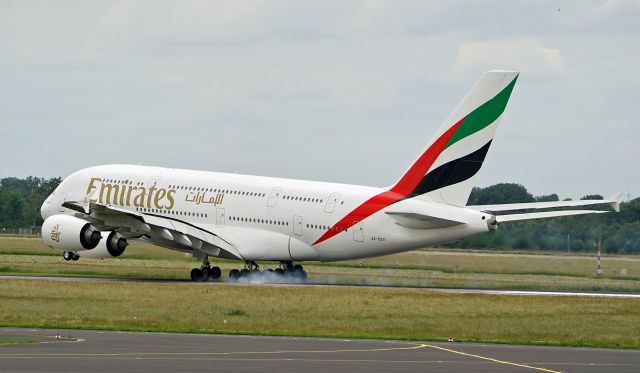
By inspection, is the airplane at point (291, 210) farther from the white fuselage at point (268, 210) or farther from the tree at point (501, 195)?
the tree at point (501, 195)

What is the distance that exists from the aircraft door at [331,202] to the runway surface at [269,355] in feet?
72.7

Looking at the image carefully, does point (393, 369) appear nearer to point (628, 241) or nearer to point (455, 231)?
point (455, 231)

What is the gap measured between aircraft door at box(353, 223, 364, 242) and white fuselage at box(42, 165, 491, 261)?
43mm

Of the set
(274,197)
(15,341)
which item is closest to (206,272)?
(274,197)

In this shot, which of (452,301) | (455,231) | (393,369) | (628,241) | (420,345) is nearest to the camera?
(393,369)

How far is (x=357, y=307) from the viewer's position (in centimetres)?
4650

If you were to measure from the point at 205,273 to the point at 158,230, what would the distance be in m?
2.89

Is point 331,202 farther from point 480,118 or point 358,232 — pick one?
point 480,118

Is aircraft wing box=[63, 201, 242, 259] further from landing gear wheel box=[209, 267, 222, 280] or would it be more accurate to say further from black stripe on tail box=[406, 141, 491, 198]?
black stripe on tail box=[406, 141, 491, 198]

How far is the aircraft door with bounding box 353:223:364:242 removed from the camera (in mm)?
56844

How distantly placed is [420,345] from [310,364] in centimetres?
654

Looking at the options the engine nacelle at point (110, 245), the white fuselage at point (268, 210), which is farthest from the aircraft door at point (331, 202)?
the engine nacelle at point (110, 245)

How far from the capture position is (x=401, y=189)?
56.1 m

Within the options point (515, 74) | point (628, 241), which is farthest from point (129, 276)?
point (628, 241)
